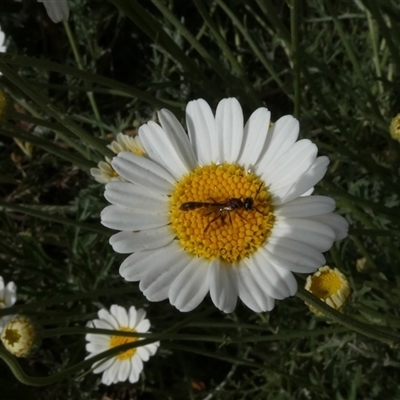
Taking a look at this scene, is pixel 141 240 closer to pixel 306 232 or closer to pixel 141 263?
pixel 141 263

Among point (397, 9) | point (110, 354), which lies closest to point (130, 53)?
point (397, 9)

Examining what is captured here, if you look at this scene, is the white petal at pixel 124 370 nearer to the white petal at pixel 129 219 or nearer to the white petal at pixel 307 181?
the white petal at pixel 129 219

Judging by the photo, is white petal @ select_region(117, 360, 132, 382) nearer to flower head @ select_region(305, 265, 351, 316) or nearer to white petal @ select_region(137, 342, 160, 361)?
white petal @ select_region(137, 342, 160, 361)

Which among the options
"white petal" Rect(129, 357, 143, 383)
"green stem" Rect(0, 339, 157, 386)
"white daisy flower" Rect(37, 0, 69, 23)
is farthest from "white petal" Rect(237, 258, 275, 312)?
"white petal" Rect(129, 357, 143, 383)

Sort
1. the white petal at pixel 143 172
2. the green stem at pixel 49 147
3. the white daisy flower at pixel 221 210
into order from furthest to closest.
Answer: the green stem at pixel 49 147 → the white petal at pixel 143 172 → the white daisy flower at pixel 221 210

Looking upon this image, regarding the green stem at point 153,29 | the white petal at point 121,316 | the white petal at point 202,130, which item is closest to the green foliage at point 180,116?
the green stem at point 153,29

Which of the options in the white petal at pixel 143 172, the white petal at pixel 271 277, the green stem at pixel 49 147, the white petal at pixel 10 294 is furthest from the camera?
the white petal at pixel 10 294
